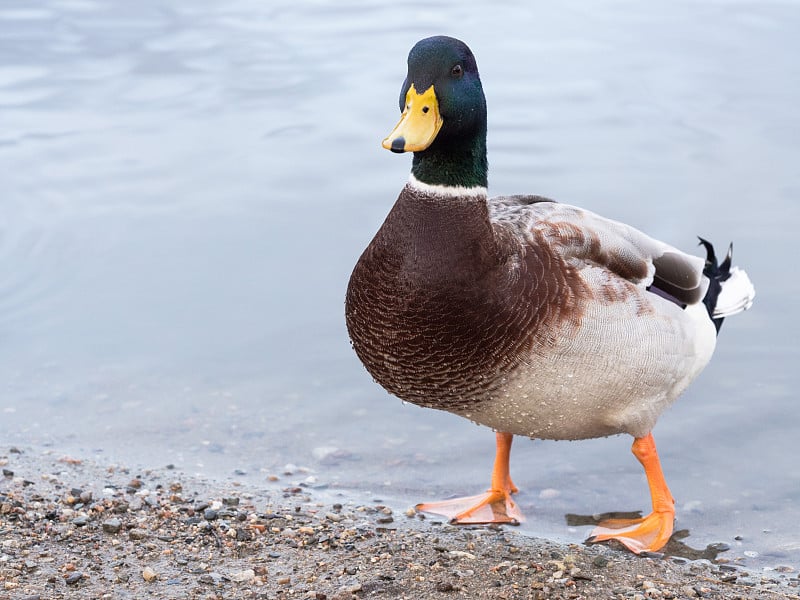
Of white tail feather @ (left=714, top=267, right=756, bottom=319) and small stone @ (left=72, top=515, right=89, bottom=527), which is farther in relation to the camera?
white tail feather @ (left=714, top=267, right=756, bottom=319)

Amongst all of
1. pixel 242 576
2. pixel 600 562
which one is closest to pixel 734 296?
pixel 600 562

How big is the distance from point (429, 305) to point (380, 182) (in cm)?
458

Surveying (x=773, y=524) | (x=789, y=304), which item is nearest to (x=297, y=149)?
(x=789, y=304)

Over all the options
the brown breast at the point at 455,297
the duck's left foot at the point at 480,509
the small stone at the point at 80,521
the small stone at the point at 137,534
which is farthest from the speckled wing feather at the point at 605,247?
the small stone at the point at 80,521

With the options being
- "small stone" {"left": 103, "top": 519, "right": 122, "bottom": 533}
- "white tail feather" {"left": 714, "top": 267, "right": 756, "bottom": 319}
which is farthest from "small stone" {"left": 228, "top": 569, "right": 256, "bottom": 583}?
"white tail feather" {"left": 714, "top": 267, "right": 756, "bottom": 319}

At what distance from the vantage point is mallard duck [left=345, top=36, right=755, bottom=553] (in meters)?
4.14

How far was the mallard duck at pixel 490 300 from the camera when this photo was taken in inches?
163

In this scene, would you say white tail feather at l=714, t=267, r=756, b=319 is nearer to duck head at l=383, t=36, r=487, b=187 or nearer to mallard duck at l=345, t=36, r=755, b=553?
mallard duck at l=345, t=36, r=755, b=553

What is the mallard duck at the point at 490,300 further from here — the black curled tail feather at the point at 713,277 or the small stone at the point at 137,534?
the small stone at the point at 137,534

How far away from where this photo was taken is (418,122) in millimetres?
3963

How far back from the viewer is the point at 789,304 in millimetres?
7082

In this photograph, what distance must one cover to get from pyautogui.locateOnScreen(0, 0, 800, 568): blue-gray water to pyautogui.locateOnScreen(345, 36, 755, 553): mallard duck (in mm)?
936

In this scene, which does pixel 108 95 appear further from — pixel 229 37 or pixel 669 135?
pixel 669 135

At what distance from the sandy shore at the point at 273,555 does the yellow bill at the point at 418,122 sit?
1.54m
